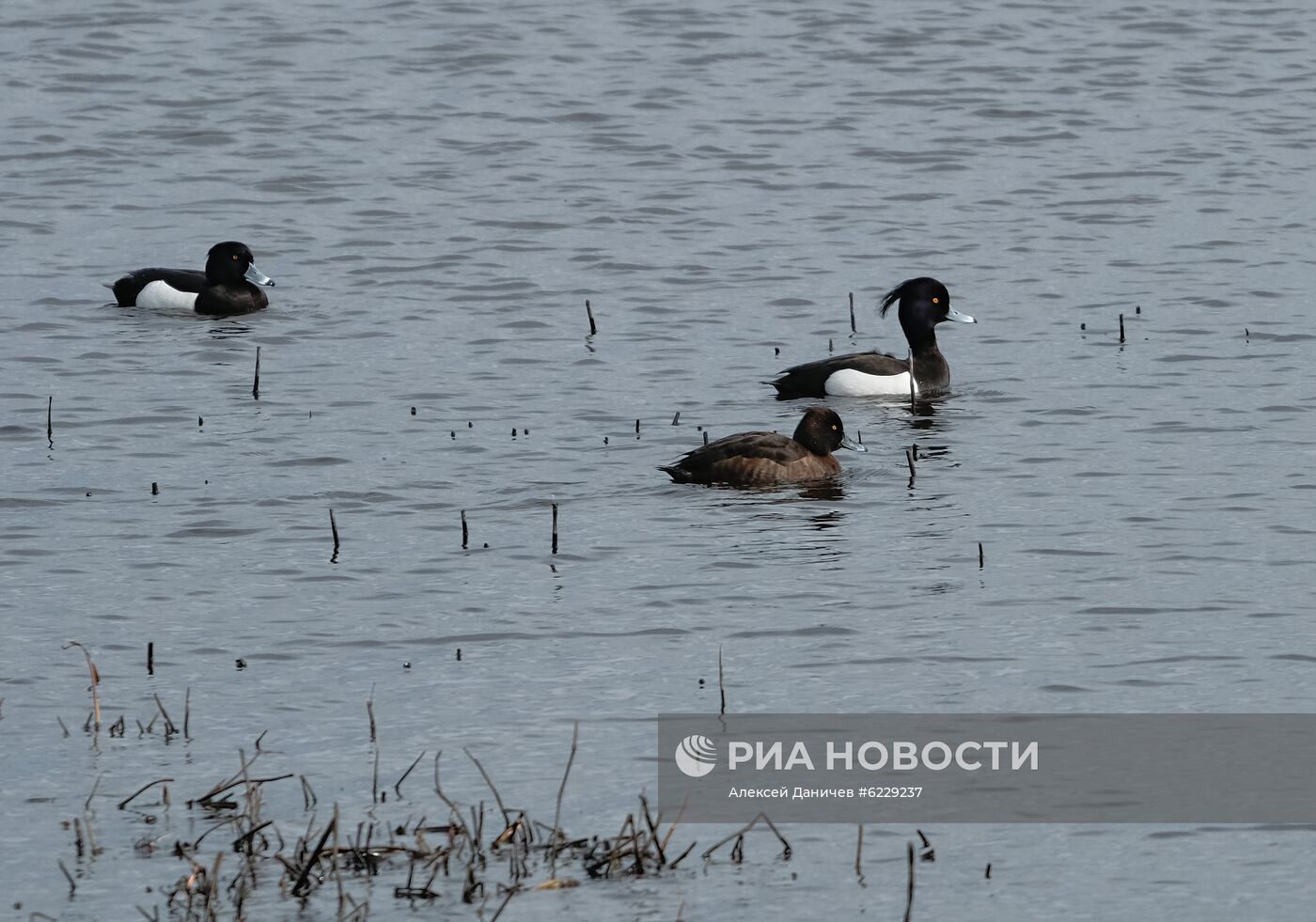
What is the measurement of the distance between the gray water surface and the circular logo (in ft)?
0.58

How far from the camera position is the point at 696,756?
1037 cm

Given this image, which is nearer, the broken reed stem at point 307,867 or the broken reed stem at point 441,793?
the broken reed stem at point 307,867

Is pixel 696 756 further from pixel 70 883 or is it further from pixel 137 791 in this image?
pixel 70 883

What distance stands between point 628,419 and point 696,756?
8.11 m

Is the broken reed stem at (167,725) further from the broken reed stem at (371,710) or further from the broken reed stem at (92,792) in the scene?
the broken reed stem at (371,710)

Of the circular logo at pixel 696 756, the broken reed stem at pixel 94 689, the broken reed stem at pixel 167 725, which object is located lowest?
the circular logo at pixel 696 756

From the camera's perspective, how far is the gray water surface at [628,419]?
10.3 metres

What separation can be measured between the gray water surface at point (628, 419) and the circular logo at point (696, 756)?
0.18 m

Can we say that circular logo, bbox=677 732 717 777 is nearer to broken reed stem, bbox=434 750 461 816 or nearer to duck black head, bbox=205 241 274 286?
broken reed stem, bbox=434 750 461 816

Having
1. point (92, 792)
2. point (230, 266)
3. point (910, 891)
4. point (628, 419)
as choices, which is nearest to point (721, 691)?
point (910, 891)

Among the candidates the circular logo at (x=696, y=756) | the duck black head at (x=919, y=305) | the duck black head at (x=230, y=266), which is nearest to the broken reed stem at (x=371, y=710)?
the circular logo at (x=696, y=756)

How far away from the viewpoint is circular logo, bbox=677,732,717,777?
10.2 meters

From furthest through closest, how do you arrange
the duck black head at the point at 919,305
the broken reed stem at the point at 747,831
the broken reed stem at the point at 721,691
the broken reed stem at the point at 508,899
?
the duck black head at the point at 919,305 < the broken reed stem at the point at 721,691 < the broken reed stem at the point at 747,831 < the broken reed stem at the point at 508,899

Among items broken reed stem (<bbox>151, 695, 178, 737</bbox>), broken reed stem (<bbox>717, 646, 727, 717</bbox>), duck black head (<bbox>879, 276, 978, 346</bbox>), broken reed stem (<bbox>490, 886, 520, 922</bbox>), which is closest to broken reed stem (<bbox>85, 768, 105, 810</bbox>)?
broken reed stem (<bbox>151, 695, 178, 737</bbox>)
